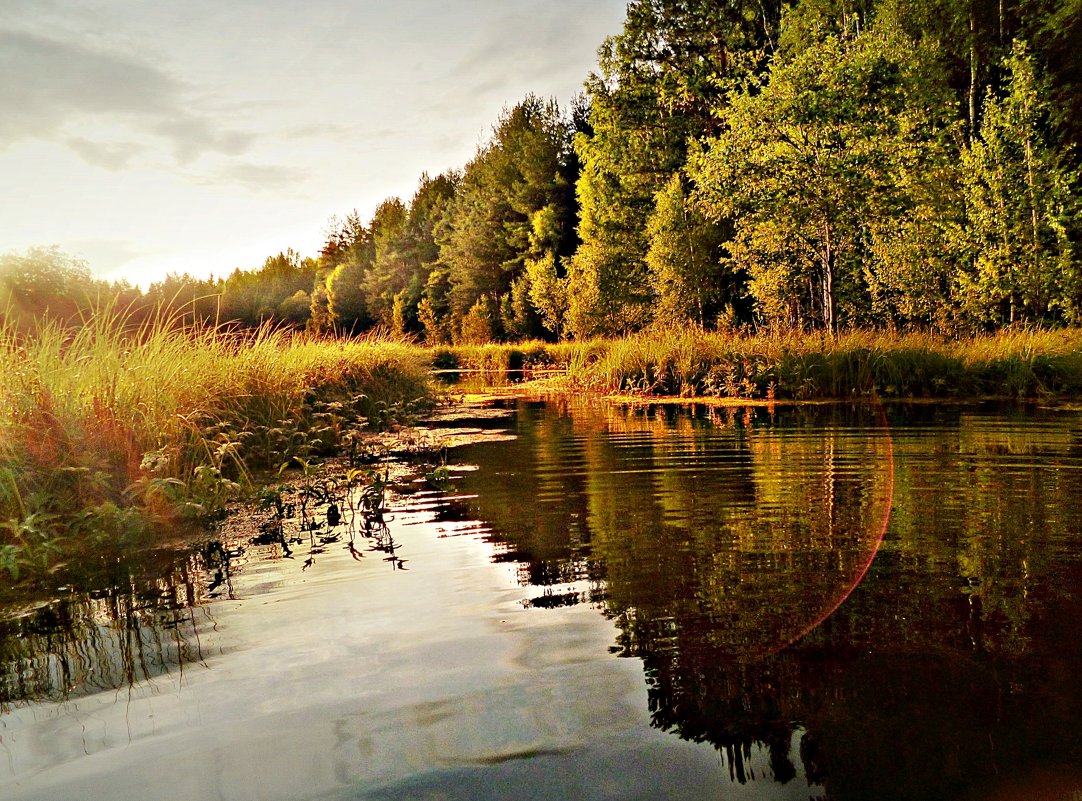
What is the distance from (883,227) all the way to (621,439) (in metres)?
14.8

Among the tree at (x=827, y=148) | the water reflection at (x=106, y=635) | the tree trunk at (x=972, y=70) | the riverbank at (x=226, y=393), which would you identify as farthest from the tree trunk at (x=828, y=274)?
the water reflection at (x=106, y=635)

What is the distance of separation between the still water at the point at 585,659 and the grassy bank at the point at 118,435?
2.60 feet

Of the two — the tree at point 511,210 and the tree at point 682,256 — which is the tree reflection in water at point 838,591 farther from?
the tree at point 511,210

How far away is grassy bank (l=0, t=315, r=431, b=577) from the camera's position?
17.1 feet

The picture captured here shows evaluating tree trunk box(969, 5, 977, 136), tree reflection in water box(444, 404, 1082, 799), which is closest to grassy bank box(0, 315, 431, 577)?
tree reflection in water box(444, 404, 1082, 799)

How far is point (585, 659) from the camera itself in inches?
119

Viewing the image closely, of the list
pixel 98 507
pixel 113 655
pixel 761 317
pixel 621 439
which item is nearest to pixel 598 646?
pixel 113 655

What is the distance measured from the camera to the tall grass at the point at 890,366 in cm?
1488

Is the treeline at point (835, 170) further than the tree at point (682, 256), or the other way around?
the tree at point (682, 256)

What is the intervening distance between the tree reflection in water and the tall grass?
684 cm

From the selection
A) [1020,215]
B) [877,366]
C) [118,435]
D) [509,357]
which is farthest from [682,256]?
[118,435]

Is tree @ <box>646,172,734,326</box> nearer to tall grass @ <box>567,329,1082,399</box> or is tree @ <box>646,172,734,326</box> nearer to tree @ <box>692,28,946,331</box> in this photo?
tree @ <box>692,28,946,331</box>

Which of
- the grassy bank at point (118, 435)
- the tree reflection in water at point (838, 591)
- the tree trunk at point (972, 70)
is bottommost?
the tree reflection in water at point (838, 591)

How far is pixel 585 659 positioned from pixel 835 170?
2013 cm
